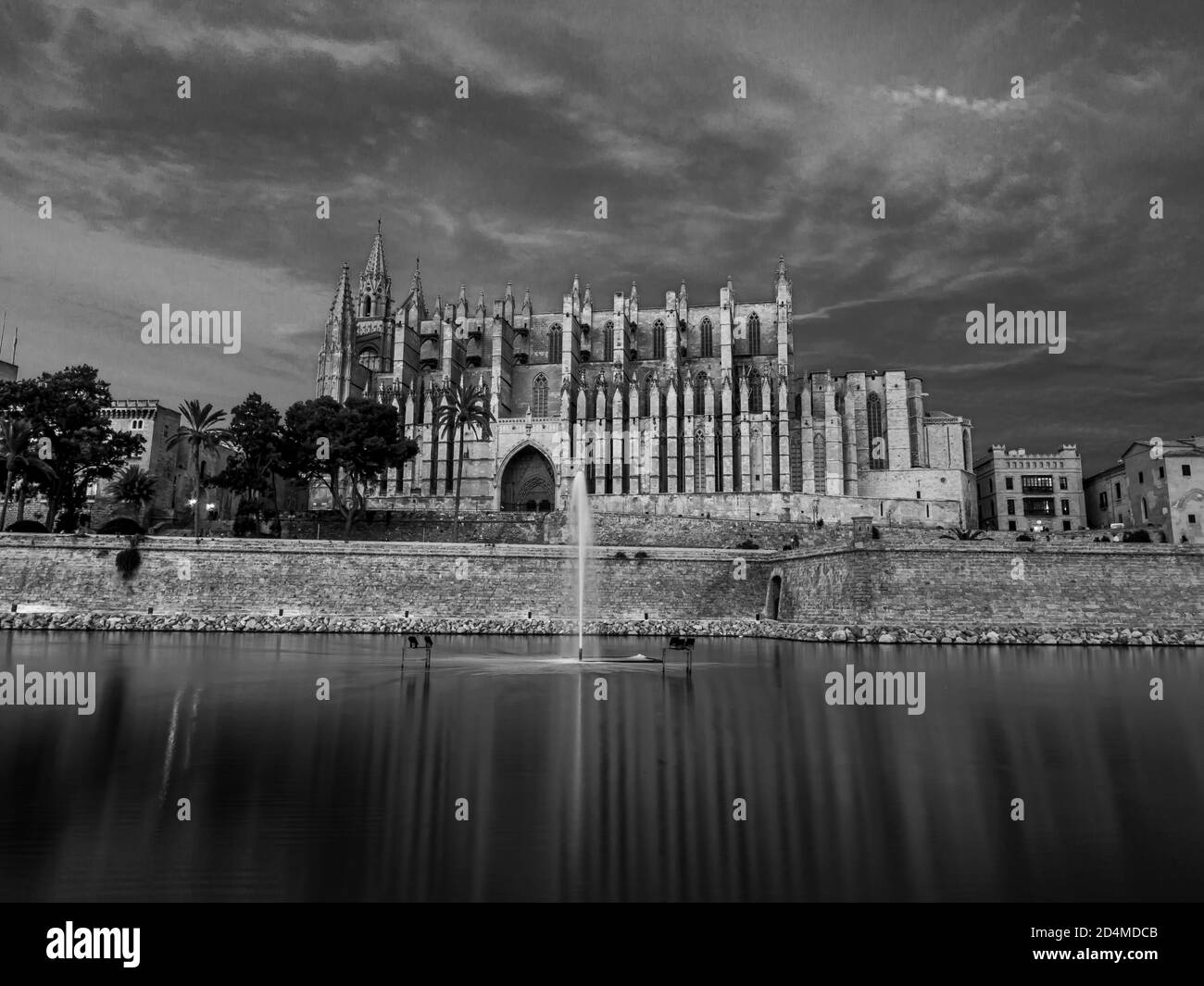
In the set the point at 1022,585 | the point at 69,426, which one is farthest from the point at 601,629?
the point at 69,426

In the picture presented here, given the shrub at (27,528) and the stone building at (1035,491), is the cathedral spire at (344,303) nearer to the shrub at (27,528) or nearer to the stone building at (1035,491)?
the shrub at (27,528)

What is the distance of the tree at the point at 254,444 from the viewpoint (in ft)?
154

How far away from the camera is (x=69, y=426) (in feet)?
140

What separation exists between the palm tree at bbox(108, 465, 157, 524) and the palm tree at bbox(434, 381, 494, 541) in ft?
64.7

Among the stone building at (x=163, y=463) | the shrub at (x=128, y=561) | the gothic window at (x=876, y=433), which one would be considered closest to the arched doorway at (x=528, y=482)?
the stone building at (x=163, y=463)

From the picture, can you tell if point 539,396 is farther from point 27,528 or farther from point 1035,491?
point 1035,491

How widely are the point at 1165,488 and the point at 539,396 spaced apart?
48.4m

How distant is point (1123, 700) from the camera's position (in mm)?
17078

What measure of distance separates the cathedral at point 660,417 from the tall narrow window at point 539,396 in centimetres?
11

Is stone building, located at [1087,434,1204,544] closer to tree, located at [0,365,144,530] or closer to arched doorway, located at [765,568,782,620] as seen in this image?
arched doorway, located at [765,568,782,620]
